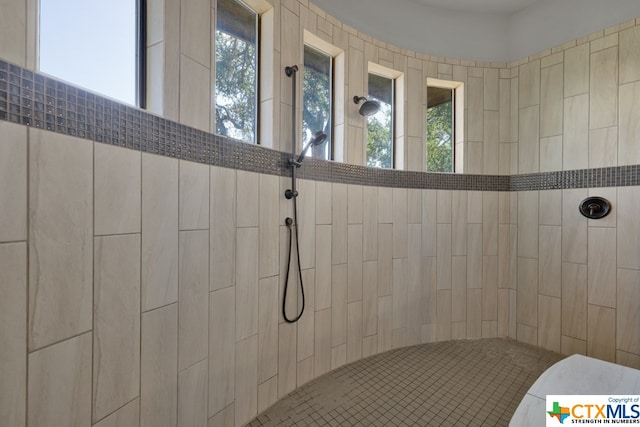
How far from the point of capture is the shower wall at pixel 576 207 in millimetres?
2334

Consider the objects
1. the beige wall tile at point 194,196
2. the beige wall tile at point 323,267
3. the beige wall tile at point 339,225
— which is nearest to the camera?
the beige wall tile at point 194,196

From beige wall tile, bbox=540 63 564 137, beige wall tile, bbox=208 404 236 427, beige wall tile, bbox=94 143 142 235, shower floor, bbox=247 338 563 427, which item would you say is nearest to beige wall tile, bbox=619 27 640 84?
beige wall tile, bbox=540 63 564 137

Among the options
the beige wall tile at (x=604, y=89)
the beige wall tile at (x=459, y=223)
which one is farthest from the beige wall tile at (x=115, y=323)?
the beige wall tile at (x=604, y=89)

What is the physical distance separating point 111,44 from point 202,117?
0.45 meters

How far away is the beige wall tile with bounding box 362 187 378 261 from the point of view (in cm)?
252

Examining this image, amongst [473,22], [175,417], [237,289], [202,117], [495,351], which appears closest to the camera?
[175,417]

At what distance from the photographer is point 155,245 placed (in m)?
1.27

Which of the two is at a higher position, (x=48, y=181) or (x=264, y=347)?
(x=48, y=181)

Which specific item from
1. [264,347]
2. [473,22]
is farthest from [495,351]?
[473,22]

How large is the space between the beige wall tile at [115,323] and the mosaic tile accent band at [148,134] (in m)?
0.40

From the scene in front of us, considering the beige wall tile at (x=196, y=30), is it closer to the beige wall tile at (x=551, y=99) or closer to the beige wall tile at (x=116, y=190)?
the beige wall tile at (x=116, y=190)

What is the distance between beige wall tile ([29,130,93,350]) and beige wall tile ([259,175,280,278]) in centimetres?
90

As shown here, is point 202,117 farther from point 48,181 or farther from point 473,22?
point 473,22

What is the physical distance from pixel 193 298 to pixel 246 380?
678 mm
